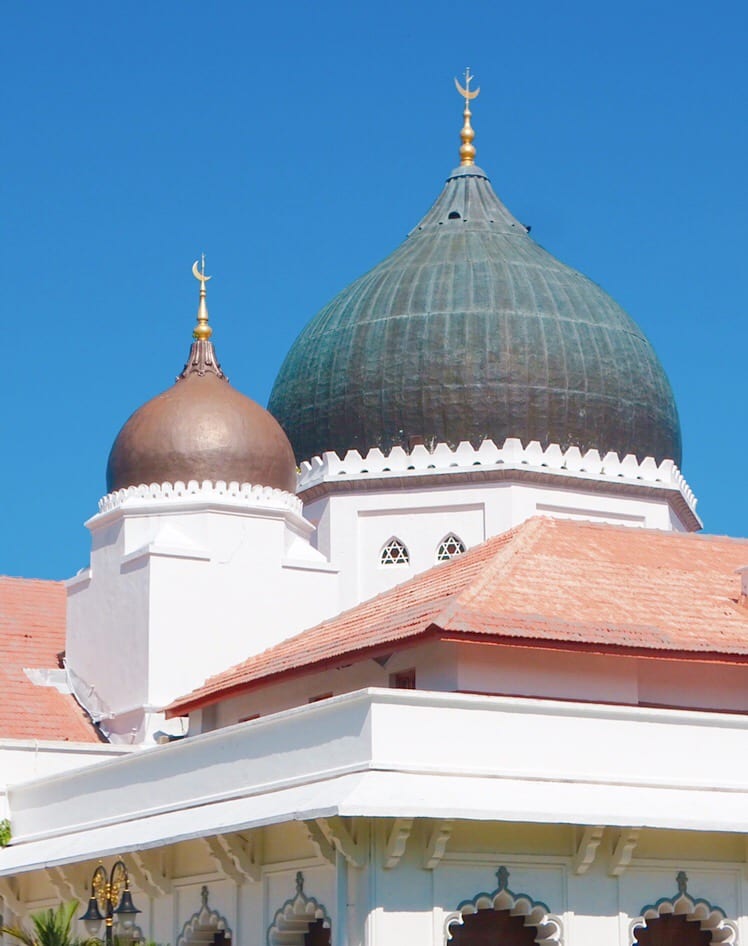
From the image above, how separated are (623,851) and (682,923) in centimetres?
196

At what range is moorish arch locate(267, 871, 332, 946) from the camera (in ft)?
65.5

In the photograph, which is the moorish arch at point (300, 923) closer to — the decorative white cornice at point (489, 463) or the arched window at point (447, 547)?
the arched window at point (447, 547)

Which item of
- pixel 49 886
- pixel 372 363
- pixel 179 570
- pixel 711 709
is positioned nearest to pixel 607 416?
pixel 372 363

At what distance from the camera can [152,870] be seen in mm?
22391

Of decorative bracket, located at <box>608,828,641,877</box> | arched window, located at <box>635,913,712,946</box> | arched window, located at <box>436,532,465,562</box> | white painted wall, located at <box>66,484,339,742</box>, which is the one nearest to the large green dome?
arched window, located at <box>436,532,465,562</box>

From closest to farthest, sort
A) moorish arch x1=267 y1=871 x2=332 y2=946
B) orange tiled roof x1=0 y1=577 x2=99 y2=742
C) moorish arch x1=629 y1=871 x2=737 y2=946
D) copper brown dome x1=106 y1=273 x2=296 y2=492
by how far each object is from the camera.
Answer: moorish arch x1=267 y1=871 x2=332 y2=946
moorish arch x1=629 y1=871 x2=737 y2=946
orange tiled roof x1=0 y1=577 x2=99 y2=742
copper brown dome x1=106 y1=273 x2=296 y2=492

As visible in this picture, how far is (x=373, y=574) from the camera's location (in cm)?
3322

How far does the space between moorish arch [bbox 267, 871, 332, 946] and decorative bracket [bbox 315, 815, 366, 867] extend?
1191mm

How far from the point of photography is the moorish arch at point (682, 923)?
794 inches

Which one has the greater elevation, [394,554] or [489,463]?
[489,463]

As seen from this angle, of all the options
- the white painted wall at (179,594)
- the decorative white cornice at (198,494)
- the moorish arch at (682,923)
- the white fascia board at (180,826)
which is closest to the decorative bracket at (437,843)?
the white fascia board at (180,826)

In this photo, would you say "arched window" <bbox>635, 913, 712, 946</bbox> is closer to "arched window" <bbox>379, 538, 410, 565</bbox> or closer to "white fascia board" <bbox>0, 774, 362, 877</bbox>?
"white fascia board" <bbox>0, 774, 362, 877</bbox>

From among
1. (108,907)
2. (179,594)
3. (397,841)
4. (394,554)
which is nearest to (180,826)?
(108,907)

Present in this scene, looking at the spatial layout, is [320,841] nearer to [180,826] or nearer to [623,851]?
[180,826]
